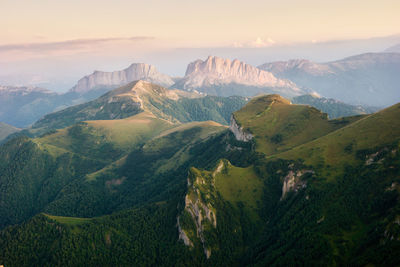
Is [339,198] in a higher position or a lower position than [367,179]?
lower

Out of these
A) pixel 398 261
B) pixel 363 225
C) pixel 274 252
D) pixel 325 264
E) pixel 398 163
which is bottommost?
pixel 274 252

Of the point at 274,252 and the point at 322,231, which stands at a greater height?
the point at 322,231

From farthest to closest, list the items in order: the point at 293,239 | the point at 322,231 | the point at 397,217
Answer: the point at 293,239 → the point at 322,231 → the point at 397,217

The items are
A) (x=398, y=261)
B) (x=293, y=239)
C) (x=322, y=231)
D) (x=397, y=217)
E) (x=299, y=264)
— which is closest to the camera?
(x=398, y=261)

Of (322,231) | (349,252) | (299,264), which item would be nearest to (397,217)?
(349,252)

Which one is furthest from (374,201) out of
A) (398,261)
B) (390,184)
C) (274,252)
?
(274,252)

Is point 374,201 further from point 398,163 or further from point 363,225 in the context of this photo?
point 398,163

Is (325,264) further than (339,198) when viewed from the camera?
No

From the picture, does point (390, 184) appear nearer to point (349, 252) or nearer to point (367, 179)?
point (367, 179)

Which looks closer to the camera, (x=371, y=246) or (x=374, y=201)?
(x=371, y=246)
